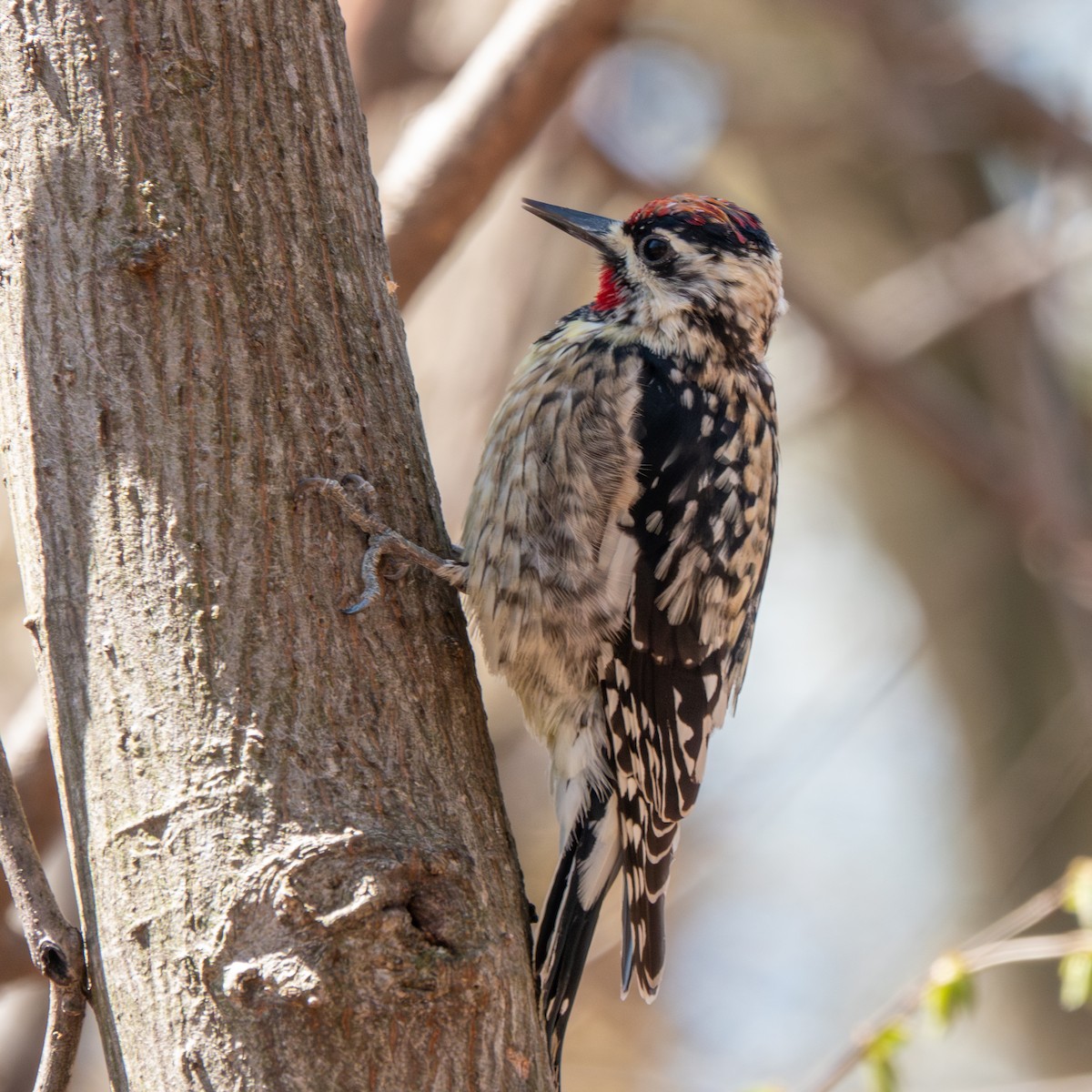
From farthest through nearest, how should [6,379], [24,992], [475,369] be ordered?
[475,369] → [24,992] → [6,379]

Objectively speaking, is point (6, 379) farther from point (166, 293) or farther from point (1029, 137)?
Answer: point (1029, 137)

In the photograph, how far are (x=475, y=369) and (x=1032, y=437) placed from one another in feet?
7.96

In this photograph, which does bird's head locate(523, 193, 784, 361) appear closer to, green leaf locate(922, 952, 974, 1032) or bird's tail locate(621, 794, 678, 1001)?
bird's tail locate(621, 794, 678, 1001)

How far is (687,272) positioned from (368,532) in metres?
1.42

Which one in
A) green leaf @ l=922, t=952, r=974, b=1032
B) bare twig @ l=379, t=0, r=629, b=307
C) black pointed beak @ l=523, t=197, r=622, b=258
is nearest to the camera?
green leaf @ l=922, t=952, r=974, b=1032

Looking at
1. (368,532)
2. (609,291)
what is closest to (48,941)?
(368,532)

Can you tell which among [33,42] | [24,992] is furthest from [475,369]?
[33,42]

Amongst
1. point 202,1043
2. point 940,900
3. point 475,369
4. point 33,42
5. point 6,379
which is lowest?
point 940,900

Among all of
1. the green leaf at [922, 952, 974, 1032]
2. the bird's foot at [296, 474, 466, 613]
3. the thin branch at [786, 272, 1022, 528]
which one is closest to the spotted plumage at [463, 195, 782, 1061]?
the bird's foot at [296, 474, 466, 613]

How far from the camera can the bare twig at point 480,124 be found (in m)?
3.37

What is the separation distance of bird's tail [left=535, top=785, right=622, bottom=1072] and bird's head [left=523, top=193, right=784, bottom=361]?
42.5 inches

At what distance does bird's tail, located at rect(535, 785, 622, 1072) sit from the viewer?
2.28 m

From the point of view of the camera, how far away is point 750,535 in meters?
2.85

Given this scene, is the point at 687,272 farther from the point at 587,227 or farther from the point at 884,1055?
the point at 884,1055
